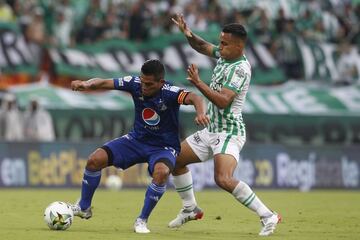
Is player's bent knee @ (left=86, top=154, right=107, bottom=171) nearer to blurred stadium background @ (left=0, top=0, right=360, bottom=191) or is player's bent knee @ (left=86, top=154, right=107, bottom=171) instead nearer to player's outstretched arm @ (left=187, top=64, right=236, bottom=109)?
player's outstretched arm @ (left=187, top=64, right=236, bottom=109)

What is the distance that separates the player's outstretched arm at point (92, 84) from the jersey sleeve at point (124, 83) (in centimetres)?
8

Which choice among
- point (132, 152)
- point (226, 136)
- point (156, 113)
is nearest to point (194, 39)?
point (156, 113)

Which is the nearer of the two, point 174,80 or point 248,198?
point 248,198

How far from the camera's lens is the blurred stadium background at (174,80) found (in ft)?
81.3

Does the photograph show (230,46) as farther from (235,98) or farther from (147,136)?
(147,136)

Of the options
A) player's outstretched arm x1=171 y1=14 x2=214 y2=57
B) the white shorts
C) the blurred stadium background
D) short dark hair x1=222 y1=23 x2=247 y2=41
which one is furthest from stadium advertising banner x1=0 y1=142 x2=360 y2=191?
short dark hair x1=222 y1=23 x2=247 y2=41

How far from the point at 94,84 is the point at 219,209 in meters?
5.72

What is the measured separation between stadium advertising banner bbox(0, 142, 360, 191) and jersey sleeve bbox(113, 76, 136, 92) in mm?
11665

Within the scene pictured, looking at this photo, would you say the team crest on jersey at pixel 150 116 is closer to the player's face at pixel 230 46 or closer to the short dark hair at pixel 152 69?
the short dark hair at pixel 152 69

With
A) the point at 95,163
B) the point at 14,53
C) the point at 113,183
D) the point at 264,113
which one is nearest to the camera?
the point at 95,163

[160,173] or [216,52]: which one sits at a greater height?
[216,52]

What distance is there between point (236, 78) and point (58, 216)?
2.79 meters

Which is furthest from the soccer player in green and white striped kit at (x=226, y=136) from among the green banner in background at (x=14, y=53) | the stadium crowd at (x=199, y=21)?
the stadium crowd at (x=199, y=21)

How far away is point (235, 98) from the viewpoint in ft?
40.6
